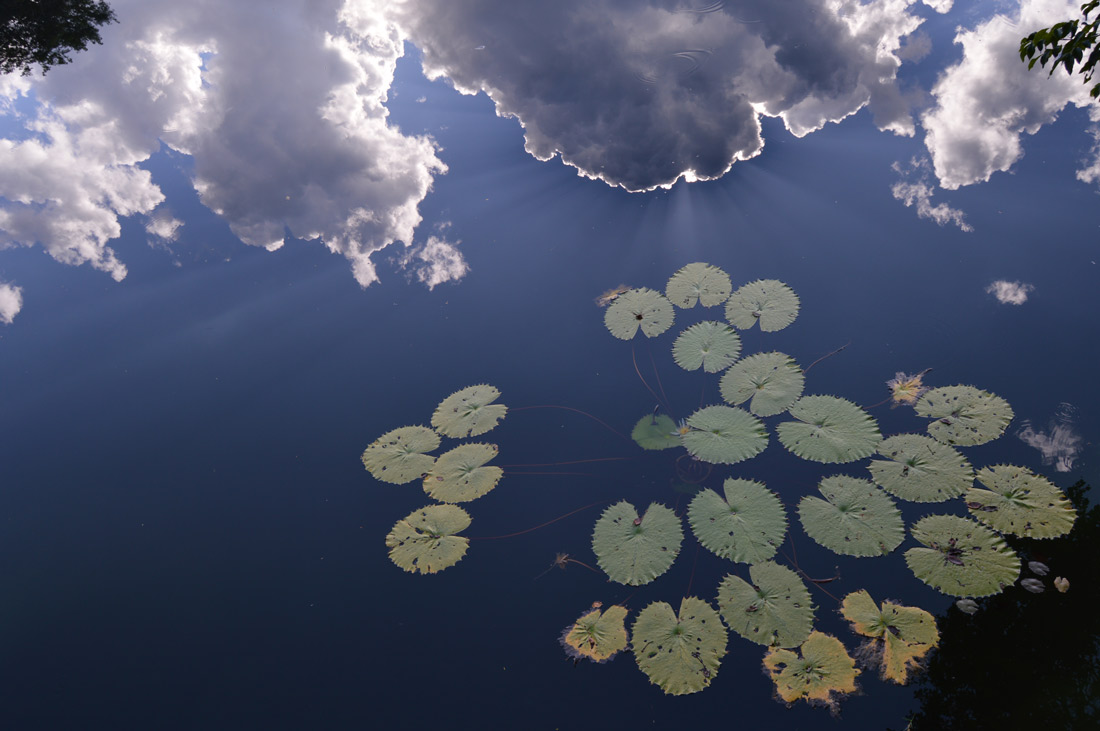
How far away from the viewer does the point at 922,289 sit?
4.72 metres

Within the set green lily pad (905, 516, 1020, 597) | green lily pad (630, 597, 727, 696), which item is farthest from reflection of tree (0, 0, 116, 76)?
green lily pad (905, 516, 1020, 597)

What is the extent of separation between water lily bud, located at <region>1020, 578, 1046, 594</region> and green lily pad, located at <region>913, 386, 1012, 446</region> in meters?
0.87

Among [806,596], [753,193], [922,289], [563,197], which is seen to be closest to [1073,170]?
[922,289]

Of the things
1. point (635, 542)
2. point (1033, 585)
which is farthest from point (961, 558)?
point (635, 542)

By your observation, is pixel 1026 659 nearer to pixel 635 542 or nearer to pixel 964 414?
pixel 964 414

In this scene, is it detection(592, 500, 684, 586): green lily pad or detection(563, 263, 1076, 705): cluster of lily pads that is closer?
detection(563, 263, 1076, 705): cluster of lily pads

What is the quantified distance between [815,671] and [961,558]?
1062 mm

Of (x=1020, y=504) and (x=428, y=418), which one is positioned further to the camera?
(x=428, y=418)

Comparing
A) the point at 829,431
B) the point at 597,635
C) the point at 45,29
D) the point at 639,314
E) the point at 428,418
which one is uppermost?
the point at 45,29

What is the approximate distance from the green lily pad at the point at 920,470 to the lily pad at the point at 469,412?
8.36 ft

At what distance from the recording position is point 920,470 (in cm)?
354

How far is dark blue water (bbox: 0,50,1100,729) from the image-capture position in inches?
129

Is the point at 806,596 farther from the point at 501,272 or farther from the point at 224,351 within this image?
the point at 224,351

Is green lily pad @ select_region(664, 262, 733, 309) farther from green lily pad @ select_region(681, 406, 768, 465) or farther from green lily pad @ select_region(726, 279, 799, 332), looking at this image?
green lily pad @ select_region(681, 406, 768, 465)
